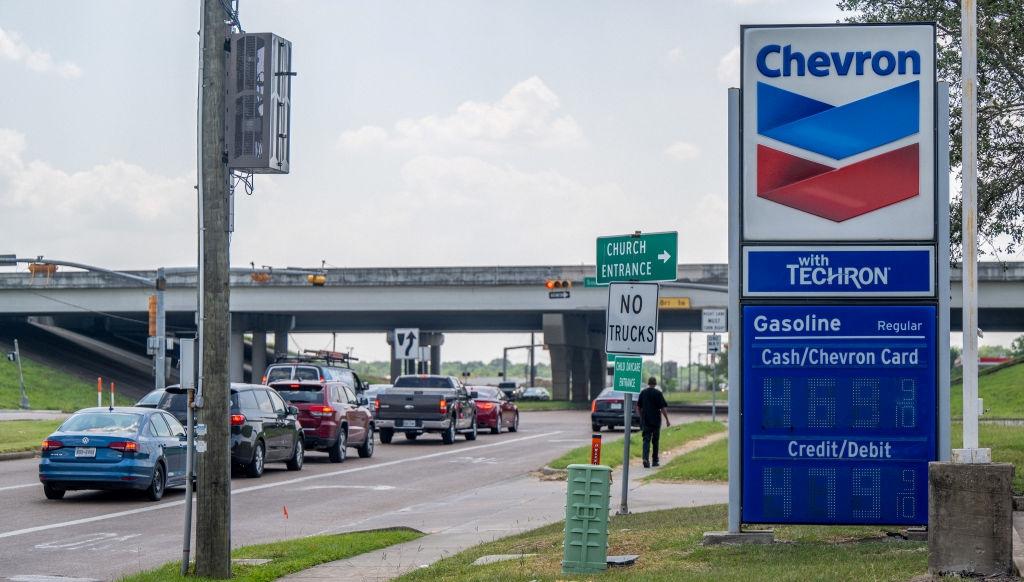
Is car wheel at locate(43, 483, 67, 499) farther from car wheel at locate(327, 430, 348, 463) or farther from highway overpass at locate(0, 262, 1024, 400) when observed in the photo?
highway overpass at locate(0, 262, 1024, 400)

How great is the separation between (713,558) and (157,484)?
433 inches

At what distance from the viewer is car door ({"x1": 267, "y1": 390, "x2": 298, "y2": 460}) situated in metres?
24.5

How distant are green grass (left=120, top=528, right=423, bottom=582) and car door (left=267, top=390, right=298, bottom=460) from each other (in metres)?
9.53

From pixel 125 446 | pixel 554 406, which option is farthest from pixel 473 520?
pixel 554 406

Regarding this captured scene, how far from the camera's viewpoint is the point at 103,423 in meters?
19.4

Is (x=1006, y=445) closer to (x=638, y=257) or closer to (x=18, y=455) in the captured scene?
(x=638, y=257)

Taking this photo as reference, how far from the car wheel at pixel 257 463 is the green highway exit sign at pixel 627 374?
9.10 meters

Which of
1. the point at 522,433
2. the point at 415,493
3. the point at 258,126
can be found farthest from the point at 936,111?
the point at 522,433

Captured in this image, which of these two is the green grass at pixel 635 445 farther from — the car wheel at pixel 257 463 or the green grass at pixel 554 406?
the green grass at pixel 554 406

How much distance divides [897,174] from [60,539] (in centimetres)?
979

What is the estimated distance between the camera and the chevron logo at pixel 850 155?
39.4ft

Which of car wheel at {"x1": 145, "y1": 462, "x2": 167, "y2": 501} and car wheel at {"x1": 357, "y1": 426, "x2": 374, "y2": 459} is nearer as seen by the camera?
car wheel at {"x1": 145, "y1": 462, "x2": 167, "y2": 501}

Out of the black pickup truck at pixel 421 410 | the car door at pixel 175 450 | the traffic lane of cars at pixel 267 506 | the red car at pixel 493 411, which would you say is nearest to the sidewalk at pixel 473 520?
the traffic lane of cars at pixel 267 506

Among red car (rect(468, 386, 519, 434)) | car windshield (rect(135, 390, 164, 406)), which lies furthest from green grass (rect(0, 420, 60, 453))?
red car (rect(468, 386, 519, 434))
